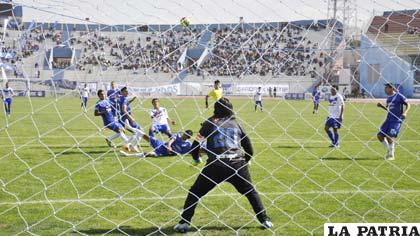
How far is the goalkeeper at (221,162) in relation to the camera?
250 inches

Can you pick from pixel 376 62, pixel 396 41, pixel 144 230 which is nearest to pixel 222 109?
pixel 144 230

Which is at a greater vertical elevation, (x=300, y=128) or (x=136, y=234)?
(x=136, y=234)

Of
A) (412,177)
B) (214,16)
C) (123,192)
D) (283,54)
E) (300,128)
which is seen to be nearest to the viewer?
(214,16)

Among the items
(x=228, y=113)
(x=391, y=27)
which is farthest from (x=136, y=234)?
(x=391, y=27)

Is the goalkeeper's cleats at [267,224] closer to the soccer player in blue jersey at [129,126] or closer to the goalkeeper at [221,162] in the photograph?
the goalkeeper at [221,162]

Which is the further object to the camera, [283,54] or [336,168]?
[336,168]

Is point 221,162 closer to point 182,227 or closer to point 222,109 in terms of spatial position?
point 222,109

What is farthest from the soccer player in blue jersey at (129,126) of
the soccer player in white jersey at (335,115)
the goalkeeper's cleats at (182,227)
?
the goalkeeper's cleats at (182,227)

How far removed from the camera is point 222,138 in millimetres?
6406

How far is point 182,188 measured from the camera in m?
9.16

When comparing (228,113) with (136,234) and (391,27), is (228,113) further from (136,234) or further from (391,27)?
(391,27)

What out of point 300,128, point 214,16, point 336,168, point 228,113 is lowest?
point 300,128

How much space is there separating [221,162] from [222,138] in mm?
283

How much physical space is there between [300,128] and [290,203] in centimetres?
1402
